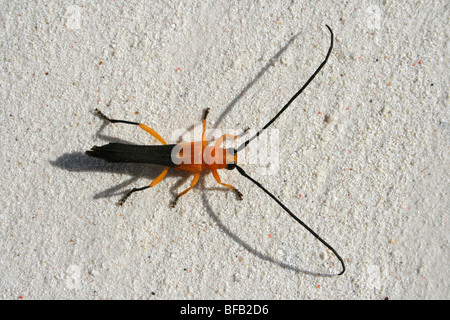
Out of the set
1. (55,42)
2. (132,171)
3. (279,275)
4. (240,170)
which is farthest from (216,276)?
(55,42)

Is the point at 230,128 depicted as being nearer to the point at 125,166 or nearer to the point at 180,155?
the point at 180,155

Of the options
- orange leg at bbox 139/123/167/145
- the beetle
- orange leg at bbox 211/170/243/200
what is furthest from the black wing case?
orange leg at bbox 211/170/243/200

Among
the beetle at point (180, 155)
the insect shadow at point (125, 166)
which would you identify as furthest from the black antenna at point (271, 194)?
the insect shadow at point (125, 166)

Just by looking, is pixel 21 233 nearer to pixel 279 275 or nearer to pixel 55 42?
pixel 55 42

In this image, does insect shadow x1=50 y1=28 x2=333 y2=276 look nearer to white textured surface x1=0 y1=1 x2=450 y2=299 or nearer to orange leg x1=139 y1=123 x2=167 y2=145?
white textured surface x1=0 y1=1 x2=450 y2=299

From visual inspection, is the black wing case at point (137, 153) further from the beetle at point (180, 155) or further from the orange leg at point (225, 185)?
the orange leg at point (225, 185)
